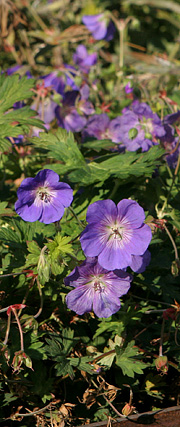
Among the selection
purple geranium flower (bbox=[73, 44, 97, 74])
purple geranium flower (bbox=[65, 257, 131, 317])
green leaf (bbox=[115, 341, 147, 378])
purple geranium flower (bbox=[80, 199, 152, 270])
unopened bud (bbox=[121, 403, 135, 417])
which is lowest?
unopened bud (bbox=[121, 403, 135, 417])

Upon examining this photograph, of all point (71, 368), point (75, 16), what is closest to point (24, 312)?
point (71, 368)

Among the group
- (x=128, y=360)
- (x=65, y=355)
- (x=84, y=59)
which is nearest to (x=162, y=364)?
(x=128, y=360)

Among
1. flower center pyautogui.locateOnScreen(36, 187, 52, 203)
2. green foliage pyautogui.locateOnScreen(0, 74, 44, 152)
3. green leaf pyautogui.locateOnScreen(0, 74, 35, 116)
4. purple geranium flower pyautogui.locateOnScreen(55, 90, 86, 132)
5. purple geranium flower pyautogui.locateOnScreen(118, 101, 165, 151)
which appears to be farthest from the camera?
purple geranium flower pyautogui.locateOnScreen(55, 90, 86, 132)

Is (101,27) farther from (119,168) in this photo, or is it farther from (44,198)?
A: (44,198)

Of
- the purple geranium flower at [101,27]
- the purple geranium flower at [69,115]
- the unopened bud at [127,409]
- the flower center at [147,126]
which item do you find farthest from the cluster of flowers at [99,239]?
the purple geranium flower at [101,27]

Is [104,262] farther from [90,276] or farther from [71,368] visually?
[71,368]

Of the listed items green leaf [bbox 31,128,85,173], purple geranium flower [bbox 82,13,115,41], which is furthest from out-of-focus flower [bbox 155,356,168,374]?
purple geranium flower [bbox 82,13,115,41]

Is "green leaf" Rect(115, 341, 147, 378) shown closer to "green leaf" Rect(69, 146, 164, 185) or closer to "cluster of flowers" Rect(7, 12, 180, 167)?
"green leaf" Rect(69, 146, 164, 185)
